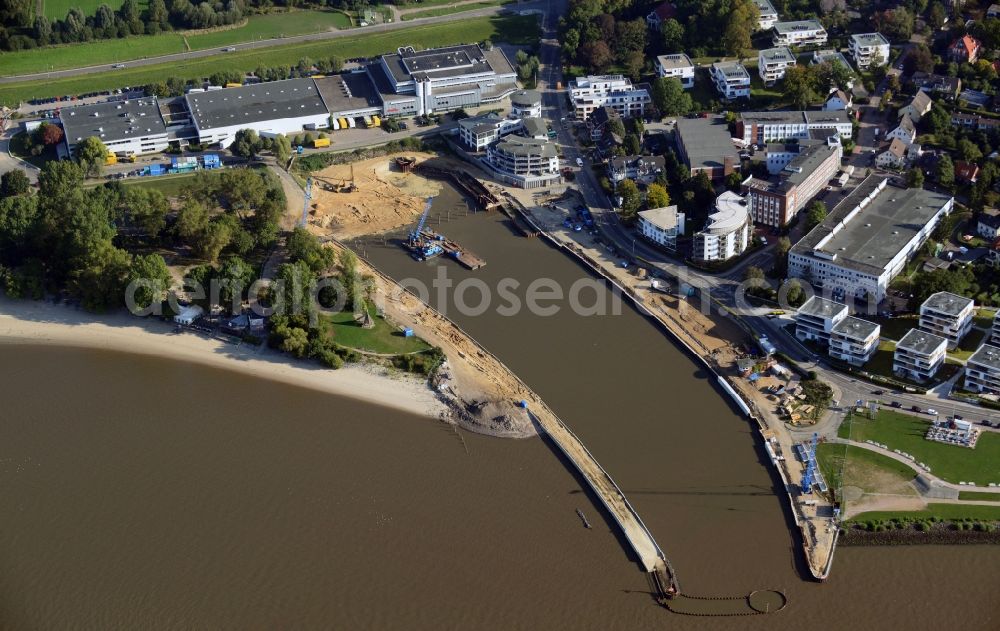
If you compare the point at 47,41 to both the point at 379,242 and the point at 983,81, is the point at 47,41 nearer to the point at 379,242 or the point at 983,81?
the point at 379,242

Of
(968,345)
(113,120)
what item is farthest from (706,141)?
(113,120)

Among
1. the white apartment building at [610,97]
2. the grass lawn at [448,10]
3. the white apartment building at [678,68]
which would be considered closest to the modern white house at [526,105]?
the white apartment building at [610,97]

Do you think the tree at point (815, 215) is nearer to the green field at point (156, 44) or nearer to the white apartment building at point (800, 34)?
the white apartment building at point (800, 34)

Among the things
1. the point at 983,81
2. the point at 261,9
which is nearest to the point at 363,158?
the point at 261,9

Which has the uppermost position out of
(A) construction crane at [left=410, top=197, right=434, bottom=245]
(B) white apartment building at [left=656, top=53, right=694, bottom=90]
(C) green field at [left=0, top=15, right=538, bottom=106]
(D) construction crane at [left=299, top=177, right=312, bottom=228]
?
(C) green field at [left=0, top=15, right=538, bottom=106]

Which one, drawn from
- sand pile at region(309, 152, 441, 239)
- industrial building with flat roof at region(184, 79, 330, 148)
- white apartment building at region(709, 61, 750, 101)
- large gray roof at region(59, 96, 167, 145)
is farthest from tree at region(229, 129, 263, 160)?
white apartment building at region(709, 61, 750, 101)

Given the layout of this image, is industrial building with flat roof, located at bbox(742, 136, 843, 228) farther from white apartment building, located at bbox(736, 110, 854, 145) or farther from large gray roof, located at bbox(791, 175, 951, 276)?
white apartment building, located at bbox(736, 110, 854, 145)
